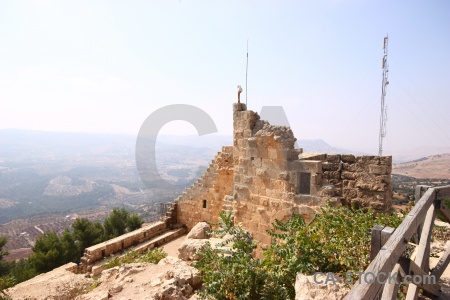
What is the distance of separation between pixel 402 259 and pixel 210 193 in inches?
334

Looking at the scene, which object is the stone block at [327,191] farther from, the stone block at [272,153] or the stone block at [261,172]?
the stone block at [261,172]

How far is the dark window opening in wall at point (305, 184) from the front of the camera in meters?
6.07

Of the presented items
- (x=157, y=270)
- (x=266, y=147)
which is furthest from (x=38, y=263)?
(x=266, y=147)

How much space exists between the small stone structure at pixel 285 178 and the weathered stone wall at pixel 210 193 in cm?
247

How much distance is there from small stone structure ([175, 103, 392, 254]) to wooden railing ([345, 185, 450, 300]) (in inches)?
70.2

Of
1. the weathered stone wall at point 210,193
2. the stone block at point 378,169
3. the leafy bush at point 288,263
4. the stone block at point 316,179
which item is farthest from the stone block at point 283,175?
the weathered stone wall at point 210,193

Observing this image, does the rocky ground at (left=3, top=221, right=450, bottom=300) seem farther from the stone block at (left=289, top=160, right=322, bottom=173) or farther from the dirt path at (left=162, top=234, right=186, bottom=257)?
the dirt path at (left=162, top=234, right=186, bottom=257)

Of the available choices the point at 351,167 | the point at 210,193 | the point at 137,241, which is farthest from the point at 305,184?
the point at 137,241

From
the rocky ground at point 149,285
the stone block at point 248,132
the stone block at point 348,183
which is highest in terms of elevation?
the stone block at point 248,132

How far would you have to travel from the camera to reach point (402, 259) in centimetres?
270

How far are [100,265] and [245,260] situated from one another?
22.7 feet

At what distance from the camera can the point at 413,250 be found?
3.51 m

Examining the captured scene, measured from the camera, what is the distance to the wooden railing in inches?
72.3

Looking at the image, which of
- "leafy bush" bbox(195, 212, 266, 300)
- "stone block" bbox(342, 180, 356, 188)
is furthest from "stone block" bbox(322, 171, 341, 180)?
"leafy bush" bbox(195, 212, 266, 300)
